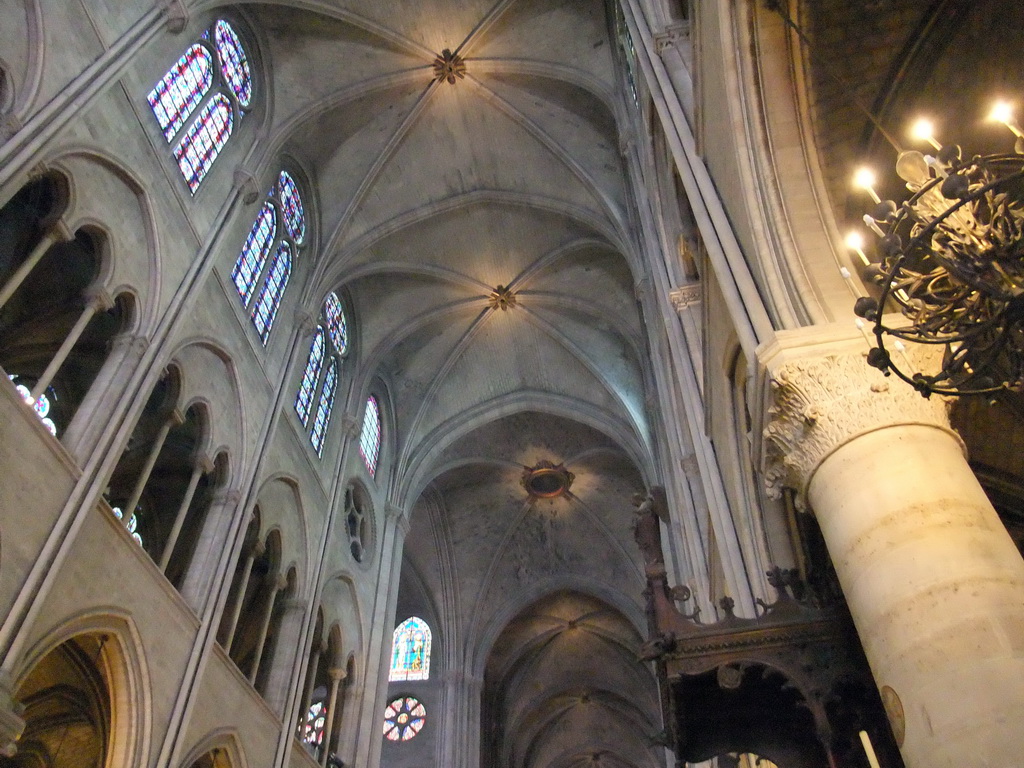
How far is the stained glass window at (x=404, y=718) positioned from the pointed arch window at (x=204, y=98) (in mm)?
13854

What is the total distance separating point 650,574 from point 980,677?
7.58ft

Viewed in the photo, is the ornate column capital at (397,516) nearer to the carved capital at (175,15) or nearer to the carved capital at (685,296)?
the carved capital at (175,15)

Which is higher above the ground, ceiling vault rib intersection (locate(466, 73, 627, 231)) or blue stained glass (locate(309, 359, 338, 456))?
ceiling vault rib intersection (locate(466, 73, 627, 231))

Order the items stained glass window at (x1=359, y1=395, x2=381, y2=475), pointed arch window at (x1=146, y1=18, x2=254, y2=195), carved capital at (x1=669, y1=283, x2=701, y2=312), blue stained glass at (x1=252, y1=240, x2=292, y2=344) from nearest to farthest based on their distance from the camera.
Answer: carved capital at (x1=669, y1=283, x2=701, y2=312) → pointed arch window at (x1=146, y1=18, x2=254, y2=195) → blue stained glass at (x1=252, y1=240, x2=292, y2=344) → stained glass window at (x1=359, y1=395, x2=381, y2=475)

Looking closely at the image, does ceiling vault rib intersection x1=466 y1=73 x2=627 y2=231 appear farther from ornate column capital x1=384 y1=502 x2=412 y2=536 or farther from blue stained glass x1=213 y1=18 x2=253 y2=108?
ornate column capital x1=384 y1=502 x2=412 y2=536

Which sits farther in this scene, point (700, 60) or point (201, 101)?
point (201, 101)

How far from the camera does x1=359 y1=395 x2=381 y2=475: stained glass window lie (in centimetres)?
1711

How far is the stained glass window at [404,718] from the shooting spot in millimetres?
20453

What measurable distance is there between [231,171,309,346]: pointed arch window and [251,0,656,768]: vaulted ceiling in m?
0.58

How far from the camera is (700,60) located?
22.0 feet

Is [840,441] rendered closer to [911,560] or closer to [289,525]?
[911,560]

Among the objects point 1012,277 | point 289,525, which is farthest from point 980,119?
point 289,525

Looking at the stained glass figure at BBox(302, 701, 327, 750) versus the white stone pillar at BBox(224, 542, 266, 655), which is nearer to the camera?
the white stone pillar at BBox(224, 542, 266, 655)

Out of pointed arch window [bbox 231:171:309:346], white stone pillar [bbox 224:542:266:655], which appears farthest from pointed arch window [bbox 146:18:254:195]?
white stone pillar [bbox 224:542:266:655]
